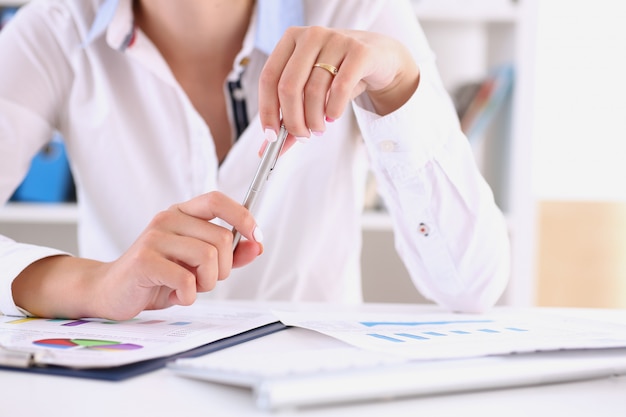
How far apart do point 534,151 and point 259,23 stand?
1200 millimetres

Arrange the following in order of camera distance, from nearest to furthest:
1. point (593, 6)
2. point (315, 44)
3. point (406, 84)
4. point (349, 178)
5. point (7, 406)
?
point (7, 406), point (315, 44), point (406, 84), point (349, 178), point (593, 6)

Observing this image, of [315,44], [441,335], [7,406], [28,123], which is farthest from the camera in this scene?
[28,123]

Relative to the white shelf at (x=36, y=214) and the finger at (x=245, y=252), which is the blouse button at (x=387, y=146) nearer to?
the finger at (x=245, y=252)

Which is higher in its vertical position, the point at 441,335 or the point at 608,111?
the point at 608,111

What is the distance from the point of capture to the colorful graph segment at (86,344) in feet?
1.82

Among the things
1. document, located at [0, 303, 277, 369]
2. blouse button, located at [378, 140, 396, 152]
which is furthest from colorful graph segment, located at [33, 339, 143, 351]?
blouse button, located at [378, 140, 396, 152]

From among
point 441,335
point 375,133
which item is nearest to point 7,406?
point 441,335

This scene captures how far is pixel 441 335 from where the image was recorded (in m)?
0.62

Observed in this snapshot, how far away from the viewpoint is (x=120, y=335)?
0.61 m

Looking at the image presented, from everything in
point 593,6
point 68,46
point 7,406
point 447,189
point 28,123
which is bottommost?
point 7,406

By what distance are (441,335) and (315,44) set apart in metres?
0.33

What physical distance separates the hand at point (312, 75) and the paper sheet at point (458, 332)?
0.20 m

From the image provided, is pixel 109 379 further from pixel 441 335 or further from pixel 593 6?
pixel 593 6

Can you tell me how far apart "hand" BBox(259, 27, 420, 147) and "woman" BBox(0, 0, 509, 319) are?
0.13ft
